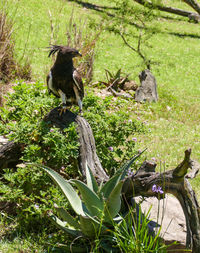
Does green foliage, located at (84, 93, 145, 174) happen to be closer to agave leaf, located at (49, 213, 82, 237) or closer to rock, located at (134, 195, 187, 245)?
rock, located at (134, 195, 187, 245)

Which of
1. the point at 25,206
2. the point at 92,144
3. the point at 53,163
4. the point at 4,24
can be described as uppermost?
the point at 4,24

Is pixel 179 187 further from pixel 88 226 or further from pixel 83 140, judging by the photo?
pixel 83 140

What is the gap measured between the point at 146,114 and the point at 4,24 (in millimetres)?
3916

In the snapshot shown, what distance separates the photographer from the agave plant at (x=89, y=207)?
10.4 ft

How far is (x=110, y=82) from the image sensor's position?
31.4 feet

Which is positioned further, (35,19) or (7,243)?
(35,19)

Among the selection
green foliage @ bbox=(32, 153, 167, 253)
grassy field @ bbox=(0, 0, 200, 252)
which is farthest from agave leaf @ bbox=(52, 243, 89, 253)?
grassy field @ bbox=(0, 0, 200, 252)

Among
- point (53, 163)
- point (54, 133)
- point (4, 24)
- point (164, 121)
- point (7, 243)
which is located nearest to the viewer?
point (7, 243)

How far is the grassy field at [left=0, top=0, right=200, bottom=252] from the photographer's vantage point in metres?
7.15

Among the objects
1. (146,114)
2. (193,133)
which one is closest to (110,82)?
(146,114)

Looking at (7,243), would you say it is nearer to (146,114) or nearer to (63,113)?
(63,113)

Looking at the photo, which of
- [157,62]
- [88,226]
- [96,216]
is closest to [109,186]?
[96,216]

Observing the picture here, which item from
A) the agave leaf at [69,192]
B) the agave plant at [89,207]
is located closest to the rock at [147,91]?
the agave plant at [89,207]

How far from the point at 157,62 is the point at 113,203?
8.92m
